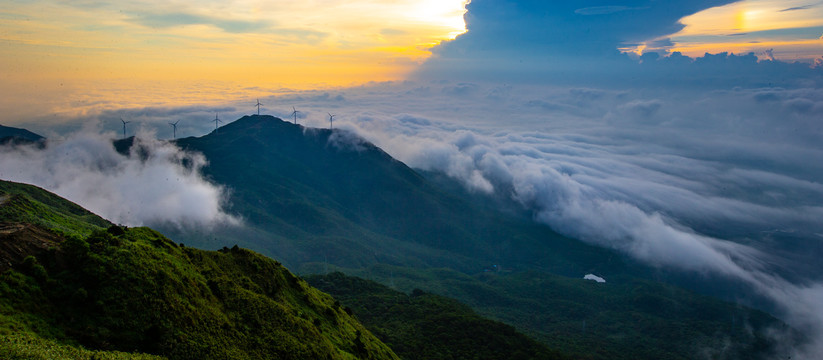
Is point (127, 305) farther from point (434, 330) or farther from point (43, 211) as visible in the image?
point (434, 330)

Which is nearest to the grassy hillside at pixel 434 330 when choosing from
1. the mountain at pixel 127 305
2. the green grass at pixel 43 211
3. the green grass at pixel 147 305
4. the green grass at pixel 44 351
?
the mountain at pixel 127 305

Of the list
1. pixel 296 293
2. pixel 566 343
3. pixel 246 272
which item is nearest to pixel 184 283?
pixel 246 272

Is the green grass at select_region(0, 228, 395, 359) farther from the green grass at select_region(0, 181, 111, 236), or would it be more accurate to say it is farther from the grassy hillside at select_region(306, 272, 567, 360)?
the grassy hillside at select_region(306, 272, 567, 360)

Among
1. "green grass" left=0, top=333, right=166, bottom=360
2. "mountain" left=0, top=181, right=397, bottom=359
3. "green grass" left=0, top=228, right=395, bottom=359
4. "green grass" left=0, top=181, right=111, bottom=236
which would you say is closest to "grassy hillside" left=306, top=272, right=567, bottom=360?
"mountain" left=0, top=181, right=397, bottom=359

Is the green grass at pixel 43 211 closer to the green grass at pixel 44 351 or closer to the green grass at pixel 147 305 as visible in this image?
the green grass at pixel 147 305

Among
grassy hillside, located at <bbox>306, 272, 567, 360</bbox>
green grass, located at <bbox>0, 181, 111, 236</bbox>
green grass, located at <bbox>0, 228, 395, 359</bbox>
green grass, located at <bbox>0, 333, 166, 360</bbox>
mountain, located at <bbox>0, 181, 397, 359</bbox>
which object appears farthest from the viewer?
grassy hillside, located at <bbox>306, 272, 567, 360</bbox>

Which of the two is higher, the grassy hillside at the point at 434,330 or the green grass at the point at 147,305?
the green grass at the point at 147,305

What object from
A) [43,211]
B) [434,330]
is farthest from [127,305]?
[434,330]
